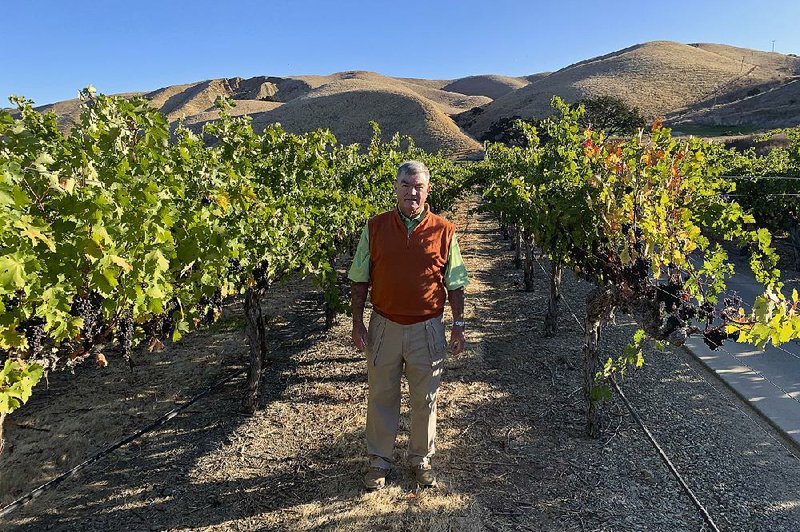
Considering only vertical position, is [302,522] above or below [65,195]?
below

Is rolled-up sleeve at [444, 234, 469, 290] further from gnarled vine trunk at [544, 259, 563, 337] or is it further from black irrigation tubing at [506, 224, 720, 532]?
Result: gnarled vine trunk at [544, 259, 563, 337]

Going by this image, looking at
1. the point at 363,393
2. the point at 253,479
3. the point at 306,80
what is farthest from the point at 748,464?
the point at 306,80

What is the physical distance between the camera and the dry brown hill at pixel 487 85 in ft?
456

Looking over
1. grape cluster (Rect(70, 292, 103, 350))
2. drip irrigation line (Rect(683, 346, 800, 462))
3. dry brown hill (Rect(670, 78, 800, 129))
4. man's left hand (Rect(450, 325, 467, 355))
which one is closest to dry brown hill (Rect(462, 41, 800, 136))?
dry brown hill (Rect(670, 78, 800, 129))

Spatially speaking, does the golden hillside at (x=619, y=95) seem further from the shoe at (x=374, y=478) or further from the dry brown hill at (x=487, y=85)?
the dry brown hill at (x=487, y=85)

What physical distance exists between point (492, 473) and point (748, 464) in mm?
2300

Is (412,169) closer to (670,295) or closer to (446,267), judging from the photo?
(446,267)

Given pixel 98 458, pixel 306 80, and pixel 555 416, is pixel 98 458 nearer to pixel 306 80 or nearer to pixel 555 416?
pixel 555 416

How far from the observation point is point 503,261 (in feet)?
43.6

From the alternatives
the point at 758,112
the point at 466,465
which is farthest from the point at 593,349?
the point at 758,112

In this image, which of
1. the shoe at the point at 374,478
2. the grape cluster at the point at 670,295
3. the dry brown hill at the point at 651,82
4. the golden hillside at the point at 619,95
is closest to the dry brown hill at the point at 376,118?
the golden hillside at the point at 619,95

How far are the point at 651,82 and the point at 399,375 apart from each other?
7323 cm

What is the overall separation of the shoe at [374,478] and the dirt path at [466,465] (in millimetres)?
75

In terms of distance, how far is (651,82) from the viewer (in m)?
63.8
